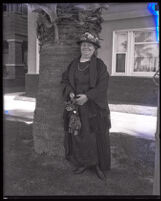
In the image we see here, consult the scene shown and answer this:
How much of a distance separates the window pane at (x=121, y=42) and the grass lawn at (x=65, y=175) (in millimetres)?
4263

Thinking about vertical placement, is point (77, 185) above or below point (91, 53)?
below

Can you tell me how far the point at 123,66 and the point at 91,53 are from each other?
483cm

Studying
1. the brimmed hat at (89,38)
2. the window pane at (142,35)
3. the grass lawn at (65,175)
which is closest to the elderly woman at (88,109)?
the brimmed hat at (89,38)

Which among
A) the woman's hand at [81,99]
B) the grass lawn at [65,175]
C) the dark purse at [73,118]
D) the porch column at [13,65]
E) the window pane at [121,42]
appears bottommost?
the grass lawn at [65,175]

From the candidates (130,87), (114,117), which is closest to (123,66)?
(130,87)

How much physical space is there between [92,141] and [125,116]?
9.35ft

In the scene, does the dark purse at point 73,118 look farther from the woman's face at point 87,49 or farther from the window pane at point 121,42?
the window pane at point 121,42

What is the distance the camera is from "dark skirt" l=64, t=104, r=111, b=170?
2.67 metres

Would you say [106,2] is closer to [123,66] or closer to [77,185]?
[77,185]

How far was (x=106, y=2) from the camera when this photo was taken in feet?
6.78

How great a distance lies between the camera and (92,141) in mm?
2709

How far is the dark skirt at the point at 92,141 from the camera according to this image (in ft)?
8.76

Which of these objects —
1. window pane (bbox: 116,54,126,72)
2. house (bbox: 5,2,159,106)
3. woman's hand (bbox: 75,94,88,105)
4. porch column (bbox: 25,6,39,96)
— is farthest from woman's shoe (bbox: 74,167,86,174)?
window pane (bbox: 116,54,126,72)

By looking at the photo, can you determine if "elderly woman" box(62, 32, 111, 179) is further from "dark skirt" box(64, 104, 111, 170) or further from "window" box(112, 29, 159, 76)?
"window" box(112, 29, 159, 76)
